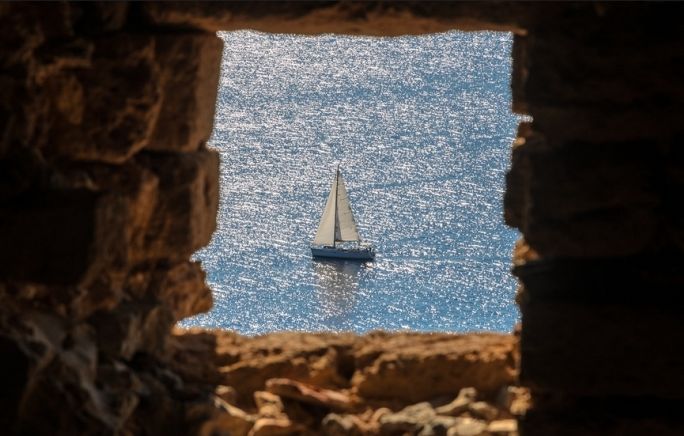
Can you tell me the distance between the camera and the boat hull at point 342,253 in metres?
10.8

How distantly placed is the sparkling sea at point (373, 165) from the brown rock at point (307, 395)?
13.2 feet

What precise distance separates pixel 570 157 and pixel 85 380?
1701 millimetres

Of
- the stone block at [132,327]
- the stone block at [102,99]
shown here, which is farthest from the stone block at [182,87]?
the stone block at [132,327]

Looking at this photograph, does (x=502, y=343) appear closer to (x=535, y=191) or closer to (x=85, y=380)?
(x=535, y=191)

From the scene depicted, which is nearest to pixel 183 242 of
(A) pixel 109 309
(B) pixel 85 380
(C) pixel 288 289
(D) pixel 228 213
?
(A) pixel 109 309

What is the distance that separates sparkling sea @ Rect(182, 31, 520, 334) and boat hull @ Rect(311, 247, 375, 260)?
0.42 ft

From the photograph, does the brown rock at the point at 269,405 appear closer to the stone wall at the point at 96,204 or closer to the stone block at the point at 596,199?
the stone wall at the point at 96,204

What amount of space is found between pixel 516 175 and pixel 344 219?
5370 millimetres

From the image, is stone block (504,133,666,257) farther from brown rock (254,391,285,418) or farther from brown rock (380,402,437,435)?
brown rock (254,391,285,418)

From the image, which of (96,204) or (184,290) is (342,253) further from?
(96,204)

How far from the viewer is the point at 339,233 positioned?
36.4 feet

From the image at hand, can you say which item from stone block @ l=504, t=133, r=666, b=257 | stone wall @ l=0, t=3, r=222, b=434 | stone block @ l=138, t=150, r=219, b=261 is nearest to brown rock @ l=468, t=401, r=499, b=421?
stone block @ l=504, t=133, r=666, b=257

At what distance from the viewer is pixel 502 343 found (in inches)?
250

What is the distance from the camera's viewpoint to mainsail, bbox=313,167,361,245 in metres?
10.6
